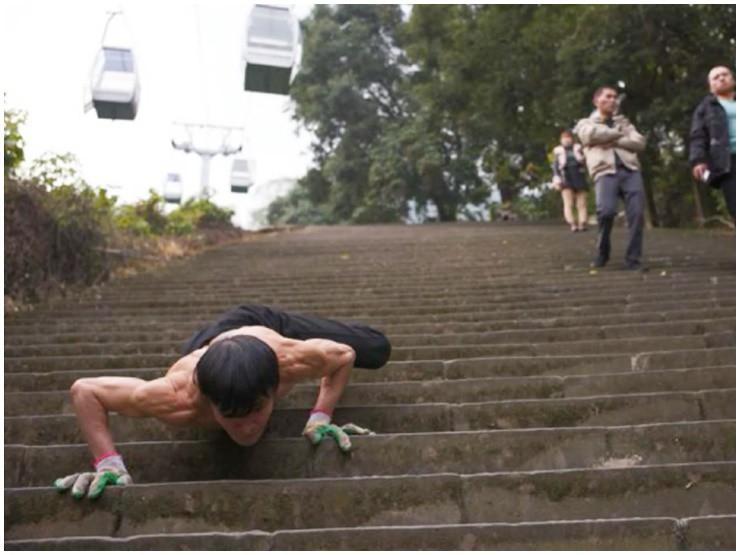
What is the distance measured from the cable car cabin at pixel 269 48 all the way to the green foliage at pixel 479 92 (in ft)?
26.4

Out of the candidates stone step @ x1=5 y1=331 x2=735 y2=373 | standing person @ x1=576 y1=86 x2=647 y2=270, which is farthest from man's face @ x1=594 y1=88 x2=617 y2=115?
stone step @ x1=5 y1=331 x2=735 y2=373

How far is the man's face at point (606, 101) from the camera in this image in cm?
675

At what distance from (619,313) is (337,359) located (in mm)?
2968

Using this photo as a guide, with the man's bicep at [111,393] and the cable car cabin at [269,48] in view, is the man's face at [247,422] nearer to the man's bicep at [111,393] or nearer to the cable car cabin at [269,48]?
the man's bicep at [111,393]

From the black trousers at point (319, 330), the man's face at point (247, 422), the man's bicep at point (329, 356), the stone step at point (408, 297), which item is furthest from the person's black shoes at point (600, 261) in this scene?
the man's face at point (247, 422)

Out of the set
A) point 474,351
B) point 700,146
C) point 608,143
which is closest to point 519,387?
point 474,351

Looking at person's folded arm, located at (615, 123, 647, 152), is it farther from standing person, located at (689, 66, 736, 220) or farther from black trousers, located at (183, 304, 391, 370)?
black trousers, located at (183, 304, 391, 370)

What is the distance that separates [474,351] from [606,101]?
9.78 feet

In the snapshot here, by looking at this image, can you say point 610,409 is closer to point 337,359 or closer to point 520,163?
point 337,359

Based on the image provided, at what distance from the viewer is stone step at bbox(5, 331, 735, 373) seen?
4617 millimetres

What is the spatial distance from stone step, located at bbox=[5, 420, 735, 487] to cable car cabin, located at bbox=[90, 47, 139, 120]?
21.6 ft

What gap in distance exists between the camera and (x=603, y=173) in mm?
6730

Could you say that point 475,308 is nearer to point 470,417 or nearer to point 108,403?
point 470,417

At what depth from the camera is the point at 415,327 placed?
559 centimetres
